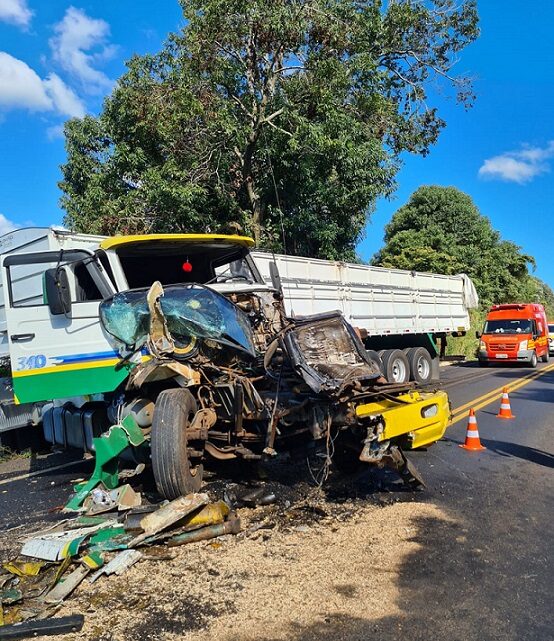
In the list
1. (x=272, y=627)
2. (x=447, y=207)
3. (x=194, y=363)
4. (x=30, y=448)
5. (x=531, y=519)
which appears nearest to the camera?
(x=272, y=627)

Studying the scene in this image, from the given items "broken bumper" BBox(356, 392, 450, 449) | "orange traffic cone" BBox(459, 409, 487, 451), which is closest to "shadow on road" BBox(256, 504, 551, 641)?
"broken bumper" BBox(356, 392, 450, 449)

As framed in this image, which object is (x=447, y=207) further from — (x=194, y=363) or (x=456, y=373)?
(x=194, y=363)

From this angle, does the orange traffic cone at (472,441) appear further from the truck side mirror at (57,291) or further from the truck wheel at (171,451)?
the truck side mirror at (57,291)

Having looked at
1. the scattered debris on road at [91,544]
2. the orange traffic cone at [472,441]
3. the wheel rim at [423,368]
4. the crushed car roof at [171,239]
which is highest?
the crushed car roof at [171,239]

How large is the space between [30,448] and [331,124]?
33.6 feet

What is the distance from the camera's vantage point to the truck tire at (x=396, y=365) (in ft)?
39.9

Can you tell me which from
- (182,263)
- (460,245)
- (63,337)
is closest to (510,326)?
(460,245)

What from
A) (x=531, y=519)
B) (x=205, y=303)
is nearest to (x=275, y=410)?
(x=205, y=303)

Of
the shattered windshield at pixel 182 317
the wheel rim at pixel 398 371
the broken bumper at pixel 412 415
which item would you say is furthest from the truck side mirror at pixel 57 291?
the wheel rim at pixel 398 371

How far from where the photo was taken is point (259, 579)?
361cm

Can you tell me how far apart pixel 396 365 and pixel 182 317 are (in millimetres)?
8367

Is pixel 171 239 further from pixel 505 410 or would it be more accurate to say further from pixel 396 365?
pixel 396 365

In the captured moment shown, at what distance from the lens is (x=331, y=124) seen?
1362cm

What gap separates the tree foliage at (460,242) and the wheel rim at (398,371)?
17.3 metres
